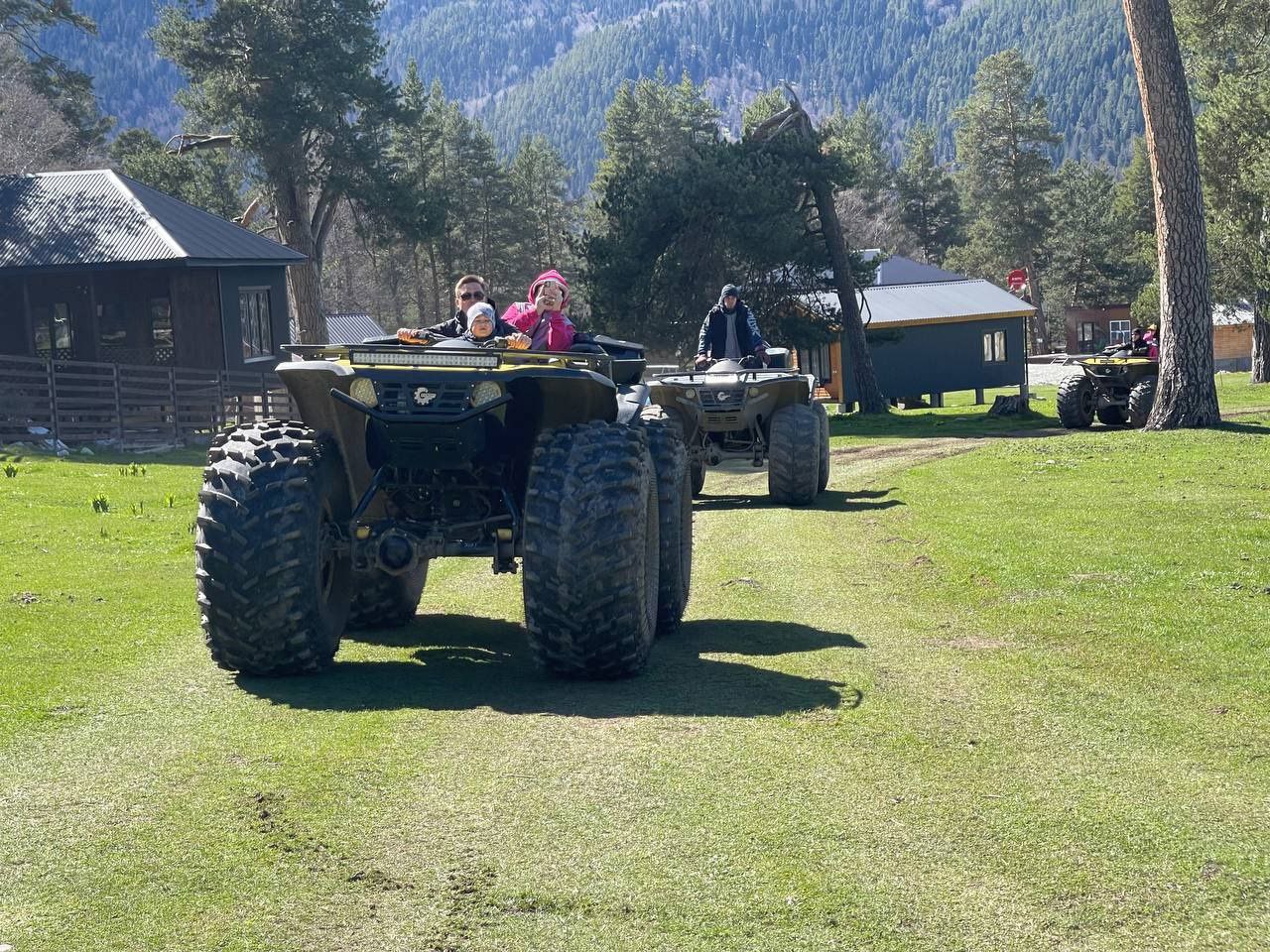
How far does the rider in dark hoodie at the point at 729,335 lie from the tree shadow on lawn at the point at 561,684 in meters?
9.48

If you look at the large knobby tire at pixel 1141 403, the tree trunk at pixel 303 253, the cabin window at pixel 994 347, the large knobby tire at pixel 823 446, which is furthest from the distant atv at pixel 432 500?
the cabin window at pixel 994 347

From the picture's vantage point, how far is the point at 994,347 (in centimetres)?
6084

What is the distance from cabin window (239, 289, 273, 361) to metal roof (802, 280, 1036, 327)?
2365 cm

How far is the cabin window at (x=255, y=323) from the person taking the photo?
37688 millimetres

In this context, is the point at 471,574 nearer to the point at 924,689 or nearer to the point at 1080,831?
the point at 924,689

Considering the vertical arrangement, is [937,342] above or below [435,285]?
below

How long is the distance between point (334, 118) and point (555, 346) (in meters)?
38.3

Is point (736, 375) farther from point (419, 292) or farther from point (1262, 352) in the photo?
point (419, 292)

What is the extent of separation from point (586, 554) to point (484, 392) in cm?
→ 105

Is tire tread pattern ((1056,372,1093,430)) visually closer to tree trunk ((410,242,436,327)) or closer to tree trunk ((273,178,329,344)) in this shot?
tree trunk ((273,178,329,344))

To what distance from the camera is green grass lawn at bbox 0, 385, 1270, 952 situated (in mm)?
4613

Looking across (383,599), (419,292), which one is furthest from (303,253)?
(419,292)

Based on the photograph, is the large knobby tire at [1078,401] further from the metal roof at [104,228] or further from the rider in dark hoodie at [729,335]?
the metal roof at [104,228]

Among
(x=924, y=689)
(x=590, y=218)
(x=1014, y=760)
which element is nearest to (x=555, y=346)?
(x=924, y=689)
